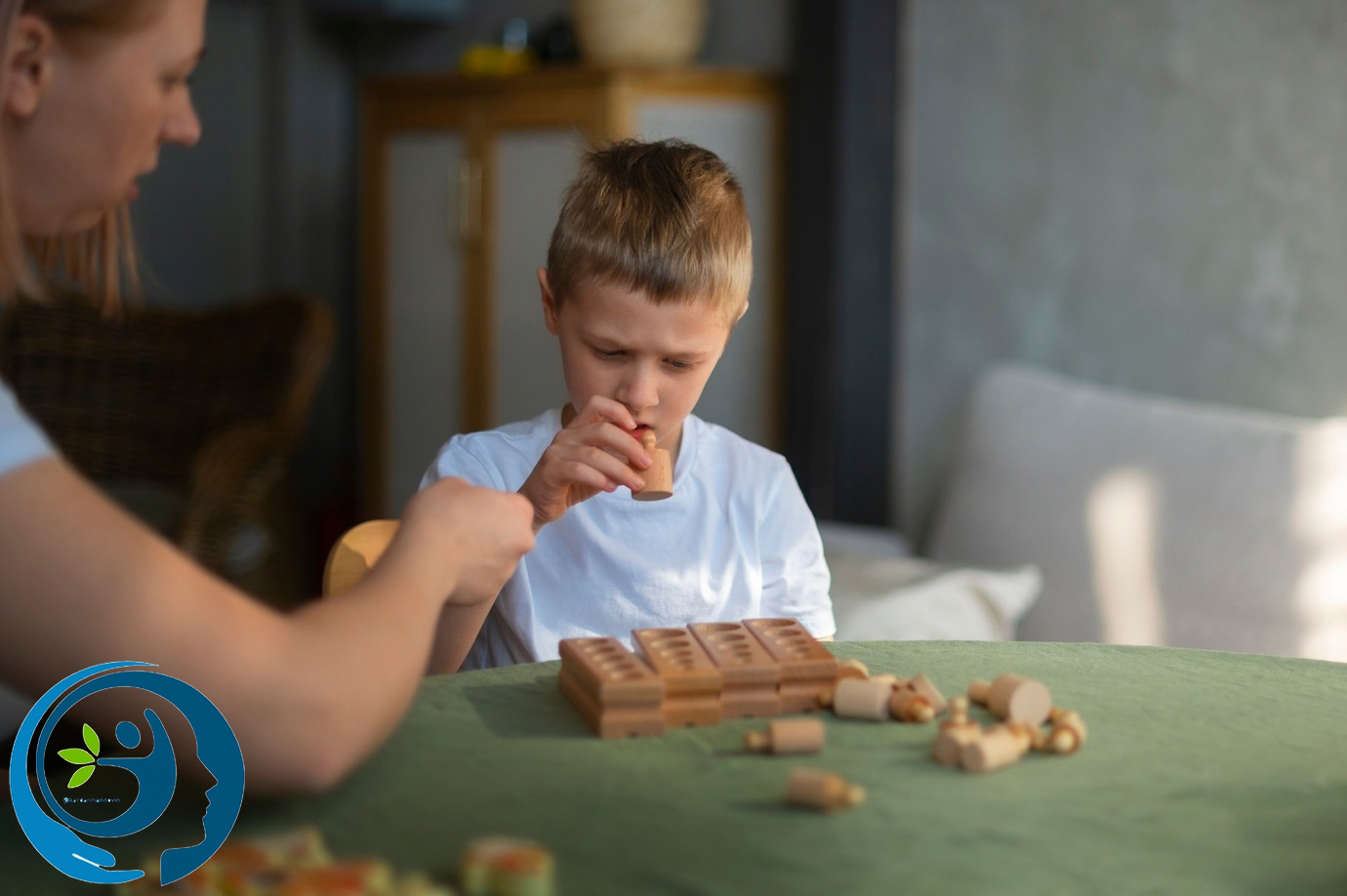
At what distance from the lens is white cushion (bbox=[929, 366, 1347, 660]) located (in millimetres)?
2139

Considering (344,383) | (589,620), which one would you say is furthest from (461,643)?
(344,383)

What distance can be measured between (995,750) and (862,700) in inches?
4.8

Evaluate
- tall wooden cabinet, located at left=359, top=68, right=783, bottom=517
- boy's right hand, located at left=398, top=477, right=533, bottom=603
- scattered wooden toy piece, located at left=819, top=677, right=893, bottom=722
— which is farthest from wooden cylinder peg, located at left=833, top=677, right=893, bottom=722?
tall wooden cabinet, located at left=359, top=68, right=783, bottom=517

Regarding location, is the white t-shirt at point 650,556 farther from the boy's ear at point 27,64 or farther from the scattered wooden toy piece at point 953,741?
the boy's ear at point 27,64

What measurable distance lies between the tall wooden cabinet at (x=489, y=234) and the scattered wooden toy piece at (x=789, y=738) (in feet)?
8.93

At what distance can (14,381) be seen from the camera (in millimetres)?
3715

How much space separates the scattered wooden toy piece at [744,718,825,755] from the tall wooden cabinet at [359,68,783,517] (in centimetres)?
272

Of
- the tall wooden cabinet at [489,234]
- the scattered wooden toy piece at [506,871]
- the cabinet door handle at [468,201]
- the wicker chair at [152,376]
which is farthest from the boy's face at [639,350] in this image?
the cabinet door handle at [468,201]

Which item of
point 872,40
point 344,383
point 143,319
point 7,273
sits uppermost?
point 872,40

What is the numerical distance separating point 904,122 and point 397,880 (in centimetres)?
258

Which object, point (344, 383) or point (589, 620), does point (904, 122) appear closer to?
point (589, 620)

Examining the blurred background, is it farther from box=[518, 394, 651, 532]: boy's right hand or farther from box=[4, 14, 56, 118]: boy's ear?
box=[4, 14, 56, 118]: boy's ear

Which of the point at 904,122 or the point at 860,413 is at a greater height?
the point at 904,122

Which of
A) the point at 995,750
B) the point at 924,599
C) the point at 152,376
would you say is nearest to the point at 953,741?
the point at 995,750
